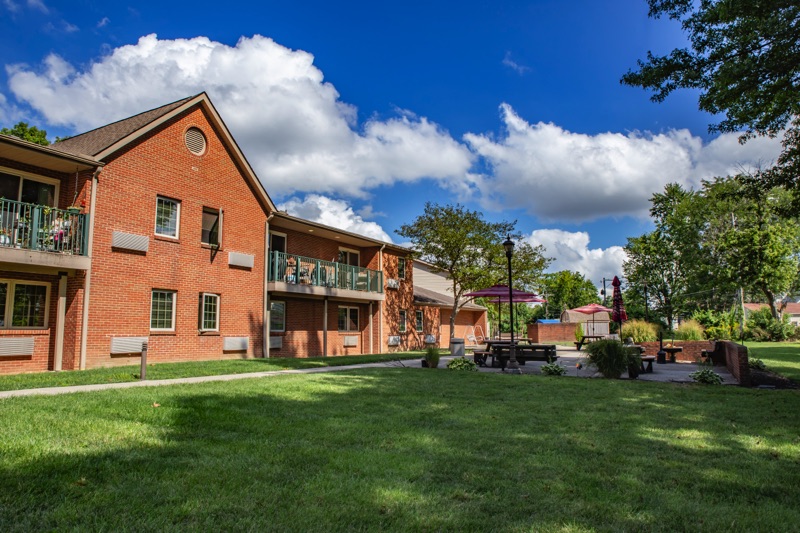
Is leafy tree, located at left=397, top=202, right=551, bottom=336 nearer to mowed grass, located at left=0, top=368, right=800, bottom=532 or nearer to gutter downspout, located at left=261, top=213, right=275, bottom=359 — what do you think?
gutter downspout, located at left=261, top=213, right=275, bottom=359

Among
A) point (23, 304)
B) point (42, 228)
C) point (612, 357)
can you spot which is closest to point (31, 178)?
point (42, 228)

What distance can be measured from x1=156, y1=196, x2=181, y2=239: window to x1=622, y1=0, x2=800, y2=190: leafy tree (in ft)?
44.4

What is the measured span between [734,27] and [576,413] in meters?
7.21

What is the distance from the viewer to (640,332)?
20.7 metres

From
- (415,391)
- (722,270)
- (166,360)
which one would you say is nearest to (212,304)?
(166,360)

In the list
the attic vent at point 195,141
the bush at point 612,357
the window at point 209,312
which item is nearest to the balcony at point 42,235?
the window at point 209,312

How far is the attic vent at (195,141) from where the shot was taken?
16969 mm

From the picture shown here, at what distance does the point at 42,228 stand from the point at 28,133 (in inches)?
508

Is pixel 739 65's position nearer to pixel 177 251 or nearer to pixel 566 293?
pixel 177 251

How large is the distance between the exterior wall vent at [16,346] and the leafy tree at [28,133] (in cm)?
1310

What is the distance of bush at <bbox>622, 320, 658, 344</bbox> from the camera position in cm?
2044

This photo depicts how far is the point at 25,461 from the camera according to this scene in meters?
3.97

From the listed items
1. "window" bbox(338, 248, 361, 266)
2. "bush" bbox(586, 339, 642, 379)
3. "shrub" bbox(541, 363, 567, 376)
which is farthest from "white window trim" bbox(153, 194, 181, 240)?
"bush" bbox(586, 339, 642, 379)

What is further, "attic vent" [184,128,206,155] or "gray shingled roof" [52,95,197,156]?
"attic vent" [184,128,206,155]
